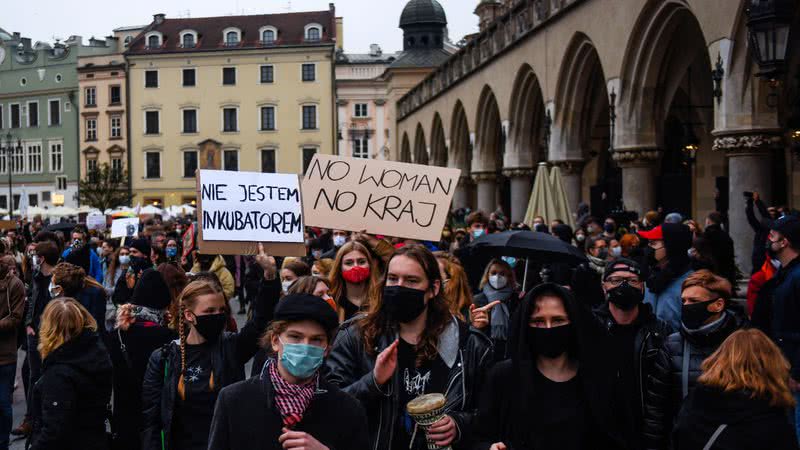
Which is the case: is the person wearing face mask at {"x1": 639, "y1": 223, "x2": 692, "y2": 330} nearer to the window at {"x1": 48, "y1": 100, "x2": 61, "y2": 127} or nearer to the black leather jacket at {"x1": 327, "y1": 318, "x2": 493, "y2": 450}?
the black leather jacket at {"x1": 327, "y1": 318, "x2": 493, "y2": 450}

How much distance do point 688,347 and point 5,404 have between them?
5470mm

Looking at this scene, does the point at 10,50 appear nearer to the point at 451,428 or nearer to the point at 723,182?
the point at 723,182

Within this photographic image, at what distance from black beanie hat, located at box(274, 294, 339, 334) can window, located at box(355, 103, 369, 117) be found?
75508 millimetres

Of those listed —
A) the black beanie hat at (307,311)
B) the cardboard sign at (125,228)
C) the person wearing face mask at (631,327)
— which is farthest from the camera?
the cardboard sign at (125,228)

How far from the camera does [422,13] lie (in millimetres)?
66062

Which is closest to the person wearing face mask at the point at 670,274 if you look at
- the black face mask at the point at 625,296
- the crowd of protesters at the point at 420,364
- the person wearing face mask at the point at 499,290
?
the crowd of protesters at the point at 420,364

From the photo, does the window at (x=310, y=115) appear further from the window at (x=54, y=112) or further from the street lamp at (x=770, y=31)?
the street lamp at (x=770, y=31)

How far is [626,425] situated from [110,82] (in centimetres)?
6960

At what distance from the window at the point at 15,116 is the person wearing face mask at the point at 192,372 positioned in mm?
76145

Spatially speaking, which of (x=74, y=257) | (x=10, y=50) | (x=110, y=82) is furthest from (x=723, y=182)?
(x=10, y=50)

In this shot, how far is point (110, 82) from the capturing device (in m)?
69.8

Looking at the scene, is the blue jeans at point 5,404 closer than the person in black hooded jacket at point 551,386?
No

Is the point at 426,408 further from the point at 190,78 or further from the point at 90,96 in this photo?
the point at 90,96

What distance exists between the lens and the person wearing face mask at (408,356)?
4344mm
